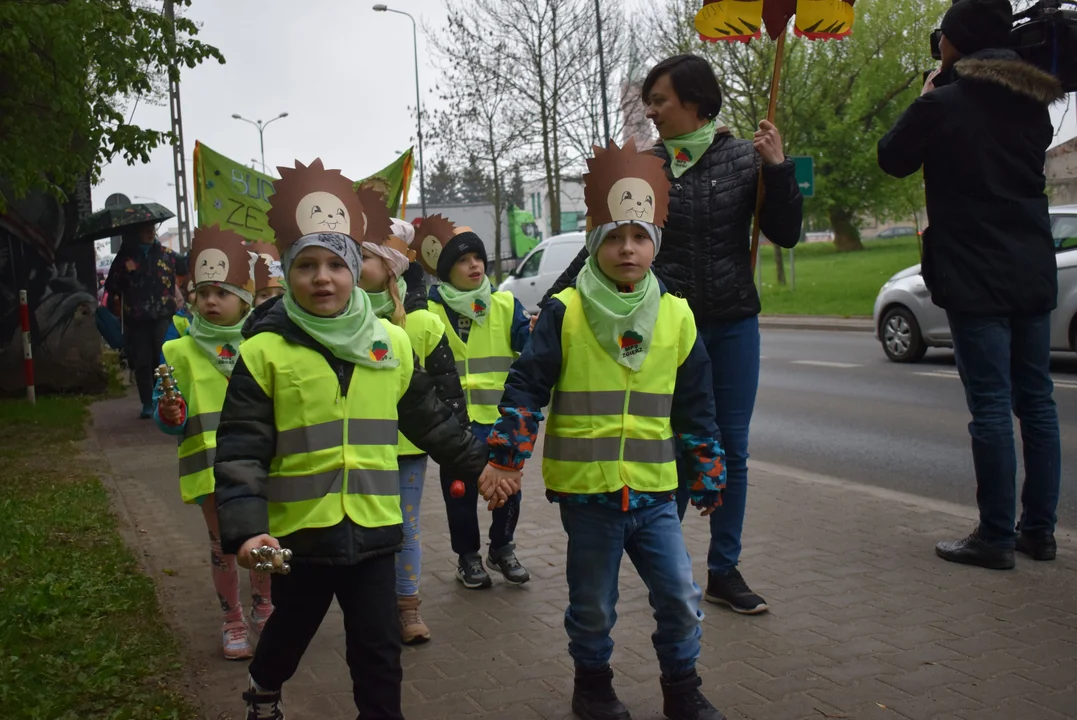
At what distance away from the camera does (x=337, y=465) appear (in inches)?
129

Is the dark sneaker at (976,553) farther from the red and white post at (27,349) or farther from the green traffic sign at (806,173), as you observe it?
the green traffic sign at (806,173)

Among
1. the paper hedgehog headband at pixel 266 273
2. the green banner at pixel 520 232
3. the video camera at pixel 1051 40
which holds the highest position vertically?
the green banner at pixel 520 232

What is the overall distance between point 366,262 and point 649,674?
1.92 metres

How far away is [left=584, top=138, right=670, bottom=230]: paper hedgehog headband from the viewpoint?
3.77m

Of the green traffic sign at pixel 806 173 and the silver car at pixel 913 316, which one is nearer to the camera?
the silver car at pixel 913 316

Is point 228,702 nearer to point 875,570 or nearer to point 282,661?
point 282,661

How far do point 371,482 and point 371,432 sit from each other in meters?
0.15

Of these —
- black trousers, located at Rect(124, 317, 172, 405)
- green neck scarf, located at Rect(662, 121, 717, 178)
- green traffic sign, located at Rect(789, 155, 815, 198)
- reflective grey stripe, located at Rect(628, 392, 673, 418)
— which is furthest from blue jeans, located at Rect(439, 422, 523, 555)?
green traffic sign, located at Rect(789, 155, 815, 198)

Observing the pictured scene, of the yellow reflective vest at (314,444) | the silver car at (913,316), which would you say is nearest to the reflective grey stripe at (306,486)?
the yellow reflective vest at (314,444)

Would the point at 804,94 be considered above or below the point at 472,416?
above

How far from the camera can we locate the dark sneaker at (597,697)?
3.64 metres

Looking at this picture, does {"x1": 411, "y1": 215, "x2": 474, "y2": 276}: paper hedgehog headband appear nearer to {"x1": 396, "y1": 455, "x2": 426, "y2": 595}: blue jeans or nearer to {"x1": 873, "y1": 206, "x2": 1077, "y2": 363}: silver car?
{"x1": 396, "y1": 455, "x2": 426, "y2": 595}: blue jeans

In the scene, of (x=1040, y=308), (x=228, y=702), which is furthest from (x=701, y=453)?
(x=1040, y=308)

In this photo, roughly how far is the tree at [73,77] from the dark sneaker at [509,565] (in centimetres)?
505
